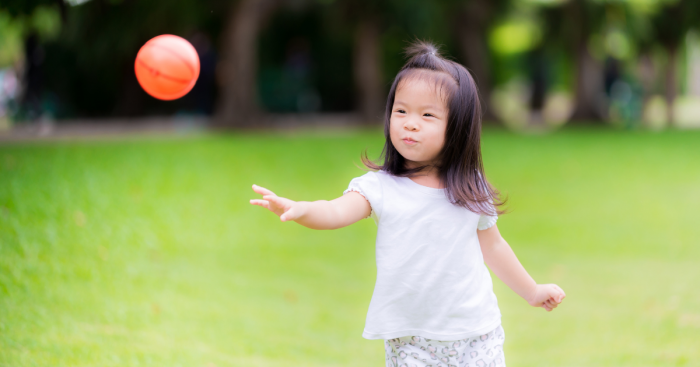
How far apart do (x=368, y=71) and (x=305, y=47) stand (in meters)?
3.73

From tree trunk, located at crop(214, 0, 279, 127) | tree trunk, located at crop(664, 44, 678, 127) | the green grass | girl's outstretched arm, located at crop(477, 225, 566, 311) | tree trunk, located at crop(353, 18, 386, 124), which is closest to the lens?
girl's outstretched arm, located at crop(477, 225, 566, 311)

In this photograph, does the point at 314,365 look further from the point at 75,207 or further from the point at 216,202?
the point at 216,202

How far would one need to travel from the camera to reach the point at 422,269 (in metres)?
2.43

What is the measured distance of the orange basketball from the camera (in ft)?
11.6

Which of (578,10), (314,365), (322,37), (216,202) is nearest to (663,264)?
(314,365)

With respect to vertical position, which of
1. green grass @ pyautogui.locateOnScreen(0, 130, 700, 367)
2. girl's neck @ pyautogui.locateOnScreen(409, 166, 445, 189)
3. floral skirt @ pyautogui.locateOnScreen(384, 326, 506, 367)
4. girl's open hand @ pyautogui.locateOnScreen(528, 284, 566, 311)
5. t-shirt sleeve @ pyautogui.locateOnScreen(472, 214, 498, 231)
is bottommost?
green grass @ pyautogui.locateOnScreen(0, 130, 700, 367)

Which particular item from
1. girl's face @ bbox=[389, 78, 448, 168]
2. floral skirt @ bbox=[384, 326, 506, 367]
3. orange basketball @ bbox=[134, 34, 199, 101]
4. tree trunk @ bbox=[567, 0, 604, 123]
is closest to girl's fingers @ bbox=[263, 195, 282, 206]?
girl's face @ bbox=[389, 78, 448, 168]

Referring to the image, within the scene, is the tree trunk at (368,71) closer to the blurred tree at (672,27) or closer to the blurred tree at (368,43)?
the blurred tree at (368,43)

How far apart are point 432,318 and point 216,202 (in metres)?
5.70

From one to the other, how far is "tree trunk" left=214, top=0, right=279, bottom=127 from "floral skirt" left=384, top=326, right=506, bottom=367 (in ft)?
48.7

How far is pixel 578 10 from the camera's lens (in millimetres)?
21000

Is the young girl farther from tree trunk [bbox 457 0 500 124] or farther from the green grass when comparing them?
tree trunk [bbox 457 0 500 124]

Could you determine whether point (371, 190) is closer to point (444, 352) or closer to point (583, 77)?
point (444, 352)

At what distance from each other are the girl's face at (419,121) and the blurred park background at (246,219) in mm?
563
